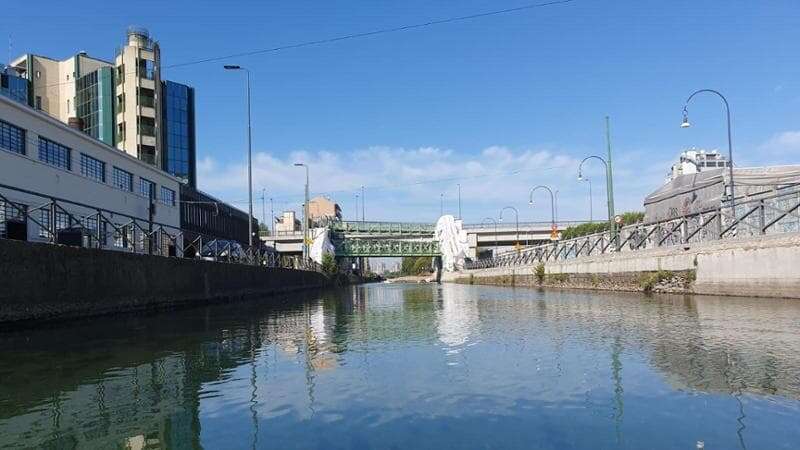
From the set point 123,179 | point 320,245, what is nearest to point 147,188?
point 123,179

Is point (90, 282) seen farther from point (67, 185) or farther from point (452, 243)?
point (452, 243)

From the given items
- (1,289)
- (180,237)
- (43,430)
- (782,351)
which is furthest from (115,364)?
(180,237)

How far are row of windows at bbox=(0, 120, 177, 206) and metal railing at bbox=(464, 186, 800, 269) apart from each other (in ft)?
97.2

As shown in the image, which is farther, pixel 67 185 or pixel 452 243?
pixel 452 243

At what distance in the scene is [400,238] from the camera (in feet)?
444

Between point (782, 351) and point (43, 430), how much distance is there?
1021 cm

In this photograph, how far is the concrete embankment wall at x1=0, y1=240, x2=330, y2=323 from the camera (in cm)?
1512

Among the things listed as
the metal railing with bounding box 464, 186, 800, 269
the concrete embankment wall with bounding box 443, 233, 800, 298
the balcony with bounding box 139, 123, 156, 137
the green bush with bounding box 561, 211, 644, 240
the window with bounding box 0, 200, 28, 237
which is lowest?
the concrete embankment wall with bounding box 443, 233, 800, 298

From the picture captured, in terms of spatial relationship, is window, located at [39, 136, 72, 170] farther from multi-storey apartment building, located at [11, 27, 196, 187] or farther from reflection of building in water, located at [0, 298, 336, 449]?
multi-storey apartment building, located at [11, 27, 196, 187]

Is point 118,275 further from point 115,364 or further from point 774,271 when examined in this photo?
point 774,271

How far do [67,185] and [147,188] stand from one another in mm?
11997

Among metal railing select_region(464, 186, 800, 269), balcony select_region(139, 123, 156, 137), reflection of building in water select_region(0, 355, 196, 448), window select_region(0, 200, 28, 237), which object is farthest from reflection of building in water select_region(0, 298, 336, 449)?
balcony select_region(139, 123, 156, 137)

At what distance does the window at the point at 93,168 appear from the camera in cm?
Answer: 3522

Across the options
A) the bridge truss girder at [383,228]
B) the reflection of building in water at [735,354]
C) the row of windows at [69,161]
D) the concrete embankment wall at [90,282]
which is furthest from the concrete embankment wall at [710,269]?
the bridge truss girder at [383,228]
